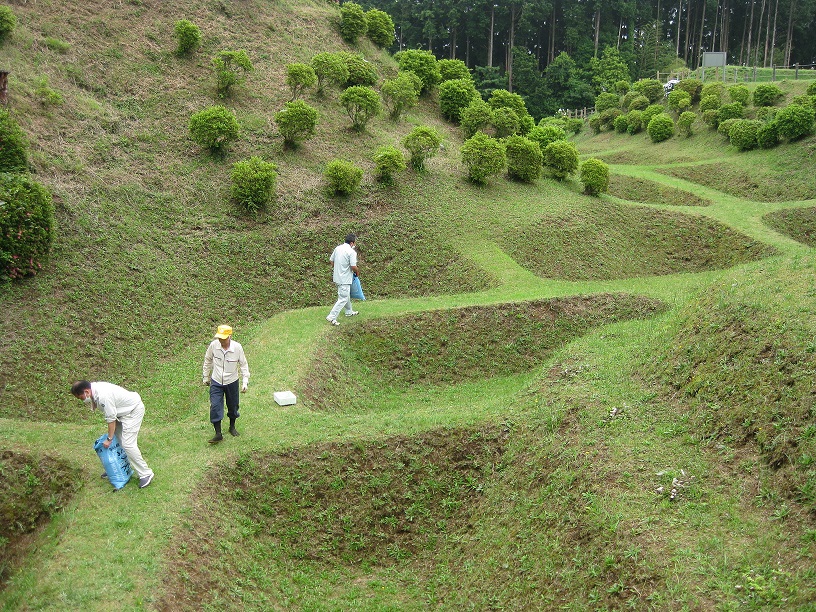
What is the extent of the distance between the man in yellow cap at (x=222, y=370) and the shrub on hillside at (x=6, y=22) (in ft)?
55.7

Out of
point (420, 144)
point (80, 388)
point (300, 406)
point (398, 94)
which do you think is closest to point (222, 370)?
point (80, 388)

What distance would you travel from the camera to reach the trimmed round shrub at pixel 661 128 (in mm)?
34406

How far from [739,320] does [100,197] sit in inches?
604

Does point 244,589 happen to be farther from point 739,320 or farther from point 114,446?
point 739,320

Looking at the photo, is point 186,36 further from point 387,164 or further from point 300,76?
point 387,164

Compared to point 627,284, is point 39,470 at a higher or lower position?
lower

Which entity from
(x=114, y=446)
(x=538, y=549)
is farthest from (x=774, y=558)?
(x=114, y=446)

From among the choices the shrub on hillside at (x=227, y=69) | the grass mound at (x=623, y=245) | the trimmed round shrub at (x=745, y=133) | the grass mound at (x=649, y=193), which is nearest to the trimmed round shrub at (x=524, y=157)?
the grass mound at (x=623, y=245)

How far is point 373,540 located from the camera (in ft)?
28.9

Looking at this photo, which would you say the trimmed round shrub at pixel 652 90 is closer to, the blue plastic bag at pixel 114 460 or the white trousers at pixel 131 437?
the white trousers at pixel 131 437

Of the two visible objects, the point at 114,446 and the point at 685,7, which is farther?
the point at 685,7

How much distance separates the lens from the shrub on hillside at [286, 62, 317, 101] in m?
22.3

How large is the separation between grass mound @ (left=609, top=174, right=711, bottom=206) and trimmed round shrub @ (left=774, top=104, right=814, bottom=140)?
572 cm

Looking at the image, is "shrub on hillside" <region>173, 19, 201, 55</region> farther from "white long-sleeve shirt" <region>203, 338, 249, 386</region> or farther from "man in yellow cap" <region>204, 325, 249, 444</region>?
"white long-sleeve shirt" <region>203, 338, 249, 386</region>
